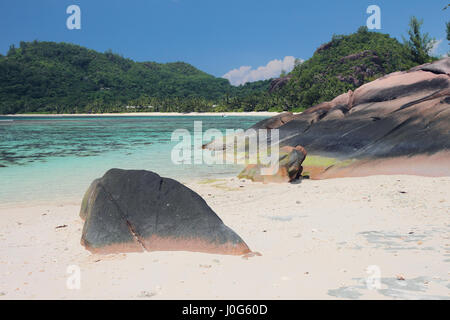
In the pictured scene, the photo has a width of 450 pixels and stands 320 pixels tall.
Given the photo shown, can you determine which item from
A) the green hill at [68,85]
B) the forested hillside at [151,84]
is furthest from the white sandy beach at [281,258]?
the green hill at [68,85]

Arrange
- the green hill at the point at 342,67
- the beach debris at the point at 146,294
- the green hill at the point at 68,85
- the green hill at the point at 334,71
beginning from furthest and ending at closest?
the green hill at the point at 68,85
the green hill at the point at 334,71
the green hill at the point at 342,67
the beach debris at the point at 146,294

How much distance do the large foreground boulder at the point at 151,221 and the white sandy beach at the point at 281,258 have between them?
0.19 m

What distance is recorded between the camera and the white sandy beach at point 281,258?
148 inches

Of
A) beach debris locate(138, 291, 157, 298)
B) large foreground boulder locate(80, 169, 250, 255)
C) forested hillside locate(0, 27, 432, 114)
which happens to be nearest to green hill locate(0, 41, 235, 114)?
forested hillside locate(0, 27, 432, 114)

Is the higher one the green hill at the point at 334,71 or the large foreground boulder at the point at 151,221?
the green hill at the point at 334,71

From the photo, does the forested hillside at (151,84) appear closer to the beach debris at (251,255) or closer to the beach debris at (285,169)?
the beach debris at (285,169)

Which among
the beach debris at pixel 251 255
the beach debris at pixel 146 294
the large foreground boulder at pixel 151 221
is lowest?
the beach debris at pixel 146 294

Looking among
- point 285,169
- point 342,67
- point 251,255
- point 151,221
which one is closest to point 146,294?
→ point 251,255

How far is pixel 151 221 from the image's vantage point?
543 centimetres

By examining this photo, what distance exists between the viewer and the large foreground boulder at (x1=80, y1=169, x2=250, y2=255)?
17.0 ft

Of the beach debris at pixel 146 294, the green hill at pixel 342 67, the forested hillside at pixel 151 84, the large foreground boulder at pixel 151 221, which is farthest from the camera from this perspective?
the forested hillside at pixel 151 84

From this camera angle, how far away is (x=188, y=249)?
516cm

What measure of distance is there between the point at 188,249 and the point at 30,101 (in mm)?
A: 162440

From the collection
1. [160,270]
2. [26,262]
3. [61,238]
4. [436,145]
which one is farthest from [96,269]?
[436,145]
